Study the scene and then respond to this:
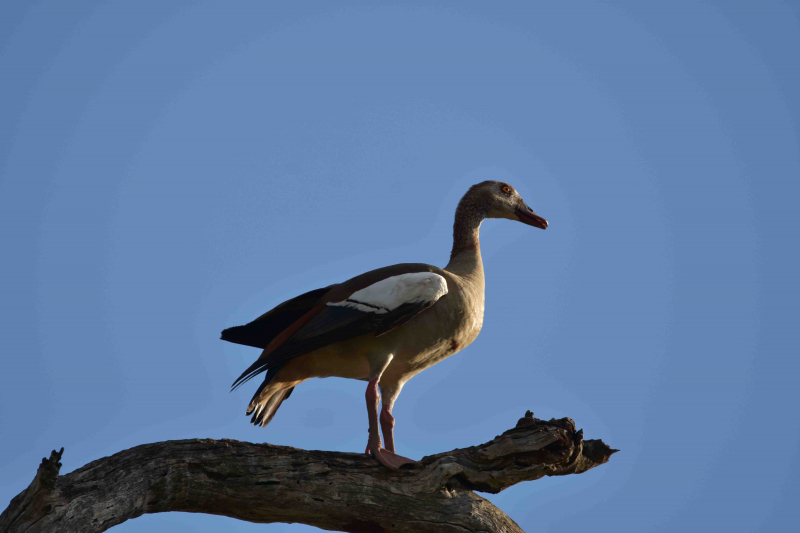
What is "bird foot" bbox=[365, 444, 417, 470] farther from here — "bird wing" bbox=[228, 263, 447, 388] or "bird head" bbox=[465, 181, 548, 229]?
"bird head" bbox=[465, 181, 548, 229]

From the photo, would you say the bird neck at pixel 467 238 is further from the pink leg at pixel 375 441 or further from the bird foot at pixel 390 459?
the bird foot at pixel 390 459

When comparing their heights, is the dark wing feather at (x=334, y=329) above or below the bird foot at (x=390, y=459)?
above

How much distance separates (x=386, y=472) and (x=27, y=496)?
2.22 metres

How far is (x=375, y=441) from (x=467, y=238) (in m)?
2.55

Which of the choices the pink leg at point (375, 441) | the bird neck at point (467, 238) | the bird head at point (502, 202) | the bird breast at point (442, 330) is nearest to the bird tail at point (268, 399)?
the pink leg at point (375, 441)

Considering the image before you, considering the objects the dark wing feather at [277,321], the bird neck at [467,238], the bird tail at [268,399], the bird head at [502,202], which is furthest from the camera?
the bird head at [502,202]

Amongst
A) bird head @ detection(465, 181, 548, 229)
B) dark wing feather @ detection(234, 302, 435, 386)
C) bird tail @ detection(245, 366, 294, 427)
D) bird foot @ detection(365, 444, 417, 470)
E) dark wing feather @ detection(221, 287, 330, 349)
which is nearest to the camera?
bird foot @ detection(365, 444, 417, 470)

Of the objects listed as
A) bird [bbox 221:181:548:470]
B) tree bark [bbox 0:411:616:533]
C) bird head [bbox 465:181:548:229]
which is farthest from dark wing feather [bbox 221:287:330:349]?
bird head [bbox 465:181:548:229]

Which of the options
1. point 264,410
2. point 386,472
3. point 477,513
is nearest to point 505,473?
point 477,513

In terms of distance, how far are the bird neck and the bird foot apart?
7.25ft

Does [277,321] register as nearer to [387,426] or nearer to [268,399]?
[268,399]

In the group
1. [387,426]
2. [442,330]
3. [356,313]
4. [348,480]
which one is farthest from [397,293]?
[348,480]

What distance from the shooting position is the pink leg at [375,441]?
5714 mm

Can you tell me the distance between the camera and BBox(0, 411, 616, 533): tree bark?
17.3ft
